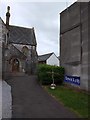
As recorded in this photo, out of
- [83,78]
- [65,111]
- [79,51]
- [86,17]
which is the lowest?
[65,111]

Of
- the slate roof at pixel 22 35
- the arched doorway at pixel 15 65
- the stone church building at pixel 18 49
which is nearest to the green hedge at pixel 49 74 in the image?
the stone church building at pixel 18 49

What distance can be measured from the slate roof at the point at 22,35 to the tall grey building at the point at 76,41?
19.8 metres

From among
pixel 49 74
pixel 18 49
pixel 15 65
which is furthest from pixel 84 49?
pixel 18 49

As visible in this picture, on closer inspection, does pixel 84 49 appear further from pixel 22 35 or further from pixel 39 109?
pixel 22 35

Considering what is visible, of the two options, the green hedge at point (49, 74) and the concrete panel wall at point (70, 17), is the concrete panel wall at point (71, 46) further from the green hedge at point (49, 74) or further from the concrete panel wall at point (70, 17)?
the green hedge at point (49, 74)

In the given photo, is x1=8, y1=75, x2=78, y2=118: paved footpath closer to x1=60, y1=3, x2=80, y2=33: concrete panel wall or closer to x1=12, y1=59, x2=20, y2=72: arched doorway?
x1=60, y1=3, x2=80, y2=33: concrete panel wall

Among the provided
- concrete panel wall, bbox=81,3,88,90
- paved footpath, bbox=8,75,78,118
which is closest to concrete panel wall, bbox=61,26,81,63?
concrete panel wall, bbox=81,3,88,90

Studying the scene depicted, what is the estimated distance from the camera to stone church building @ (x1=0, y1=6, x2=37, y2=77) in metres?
38.6

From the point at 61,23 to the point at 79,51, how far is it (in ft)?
23.6

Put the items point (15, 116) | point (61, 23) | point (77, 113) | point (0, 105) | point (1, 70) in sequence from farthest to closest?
point (1, 70)
point (61, 23)
point (0, 105)
point (77, 113)
point (15, 116)

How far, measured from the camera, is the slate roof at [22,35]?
48.1 meters

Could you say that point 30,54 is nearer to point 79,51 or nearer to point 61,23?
point 61,23

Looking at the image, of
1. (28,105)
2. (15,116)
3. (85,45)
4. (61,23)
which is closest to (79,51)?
(85,45)

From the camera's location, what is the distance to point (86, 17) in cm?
2277
